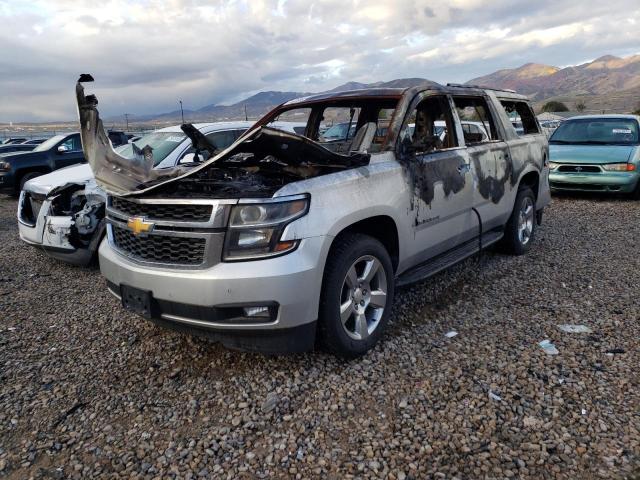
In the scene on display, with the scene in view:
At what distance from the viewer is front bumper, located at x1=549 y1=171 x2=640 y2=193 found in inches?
344

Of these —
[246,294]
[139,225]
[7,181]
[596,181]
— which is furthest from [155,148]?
[596,181]

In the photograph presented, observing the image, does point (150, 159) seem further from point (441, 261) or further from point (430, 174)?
point (441, 261)

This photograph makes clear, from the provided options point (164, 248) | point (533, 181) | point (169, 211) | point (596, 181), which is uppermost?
point (169, 211)

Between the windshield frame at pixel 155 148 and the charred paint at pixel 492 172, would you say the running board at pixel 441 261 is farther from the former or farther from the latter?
the windshield frame at pixel 155 148

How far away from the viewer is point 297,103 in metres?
4.80

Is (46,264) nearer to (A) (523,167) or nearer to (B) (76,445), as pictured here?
(B) (76,445)

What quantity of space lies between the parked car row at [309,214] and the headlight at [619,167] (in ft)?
16.0

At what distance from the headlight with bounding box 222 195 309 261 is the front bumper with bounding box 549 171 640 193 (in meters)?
8.15

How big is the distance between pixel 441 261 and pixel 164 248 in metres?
2.32

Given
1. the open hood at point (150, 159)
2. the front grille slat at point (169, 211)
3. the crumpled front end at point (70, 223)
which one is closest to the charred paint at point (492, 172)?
the open hood at point (150, 159)

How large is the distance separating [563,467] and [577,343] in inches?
56.1

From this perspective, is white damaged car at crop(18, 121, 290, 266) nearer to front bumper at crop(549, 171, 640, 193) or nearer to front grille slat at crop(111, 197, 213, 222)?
front grille slat at crop(111, 197, 213, 222)

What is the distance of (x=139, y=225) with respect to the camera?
3021mm

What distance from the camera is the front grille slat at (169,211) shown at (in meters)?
2.79
